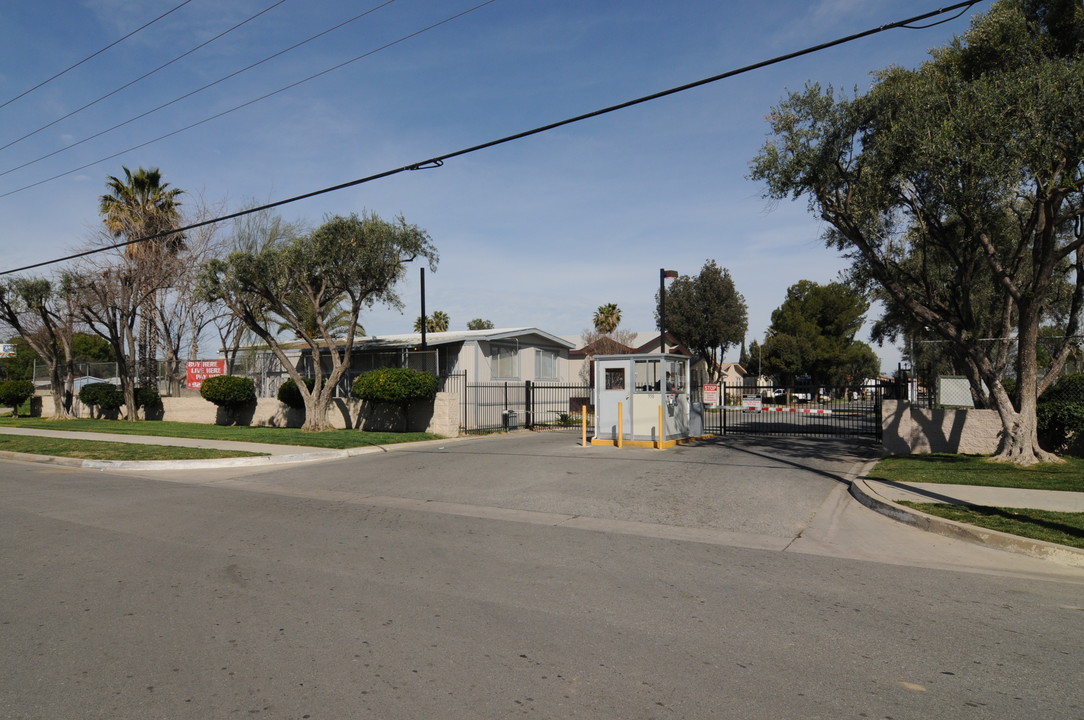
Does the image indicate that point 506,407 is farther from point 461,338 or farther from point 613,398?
point 613,398

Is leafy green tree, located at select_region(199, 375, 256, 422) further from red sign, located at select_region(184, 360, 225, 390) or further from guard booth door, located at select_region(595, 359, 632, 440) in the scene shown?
guard booth door, located at select_region(595, 359, 632, 440)

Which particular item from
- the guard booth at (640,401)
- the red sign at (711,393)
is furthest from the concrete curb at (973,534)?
the red sign at (711,393)

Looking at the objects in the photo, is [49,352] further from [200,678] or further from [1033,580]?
[1033,580]

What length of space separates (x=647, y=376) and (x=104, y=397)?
2716 cm

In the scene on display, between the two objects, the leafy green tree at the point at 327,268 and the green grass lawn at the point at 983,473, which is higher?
the leafy green tree at the point at 327,268

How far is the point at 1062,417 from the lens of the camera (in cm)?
1478

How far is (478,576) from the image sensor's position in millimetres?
6949

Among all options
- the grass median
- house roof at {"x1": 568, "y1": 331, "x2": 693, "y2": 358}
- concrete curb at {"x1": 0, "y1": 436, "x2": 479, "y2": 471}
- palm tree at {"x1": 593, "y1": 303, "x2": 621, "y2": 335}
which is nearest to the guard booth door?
concrete curb at {"x1": 0, "y1": 436, "x2": 479, "y2": 471}

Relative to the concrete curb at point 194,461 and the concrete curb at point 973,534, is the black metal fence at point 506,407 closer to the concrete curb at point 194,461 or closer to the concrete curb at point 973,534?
the concrete curb at point 194,461

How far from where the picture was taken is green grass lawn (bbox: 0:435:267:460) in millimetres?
17969

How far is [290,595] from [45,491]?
355 inches

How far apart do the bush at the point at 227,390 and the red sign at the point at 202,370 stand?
90cm

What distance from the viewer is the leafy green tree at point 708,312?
163 ft

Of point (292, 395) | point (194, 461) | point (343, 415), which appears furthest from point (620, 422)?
point (292, 395)
